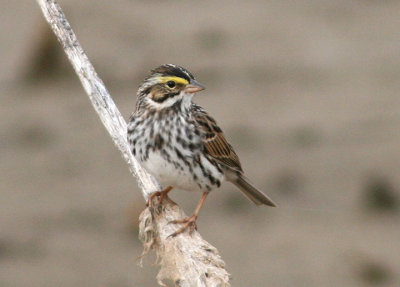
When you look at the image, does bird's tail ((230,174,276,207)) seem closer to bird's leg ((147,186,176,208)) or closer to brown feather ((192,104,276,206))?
brown feather ((192,104,276,206))

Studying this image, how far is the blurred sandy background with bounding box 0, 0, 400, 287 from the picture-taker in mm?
8641

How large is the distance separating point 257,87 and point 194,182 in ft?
12.0

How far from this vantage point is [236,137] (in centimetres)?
934

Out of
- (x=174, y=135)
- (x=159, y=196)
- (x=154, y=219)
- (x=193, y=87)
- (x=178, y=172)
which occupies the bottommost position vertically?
(x=154, y=219)

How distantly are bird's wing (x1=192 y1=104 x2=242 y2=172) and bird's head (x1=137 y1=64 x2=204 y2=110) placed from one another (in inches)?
6.4

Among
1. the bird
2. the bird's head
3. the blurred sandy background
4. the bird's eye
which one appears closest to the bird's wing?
the bird

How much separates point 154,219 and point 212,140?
0.76 metres

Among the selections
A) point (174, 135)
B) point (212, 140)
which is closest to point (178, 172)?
point (174, 135)

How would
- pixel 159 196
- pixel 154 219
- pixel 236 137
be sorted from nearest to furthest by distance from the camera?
1. pixel 154 219
2. pixel 159 196
3. pixel 236 137

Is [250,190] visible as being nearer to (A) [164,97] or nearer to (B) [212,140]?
(B) [212,140]

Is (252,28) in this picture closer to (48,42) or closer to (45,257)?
(48,42)

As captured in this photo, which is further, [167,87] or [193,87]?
[167,87]

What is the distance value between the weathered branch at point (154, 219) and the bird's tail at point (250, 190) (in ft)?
2.46

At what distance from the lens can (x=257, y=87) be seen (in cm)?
973
